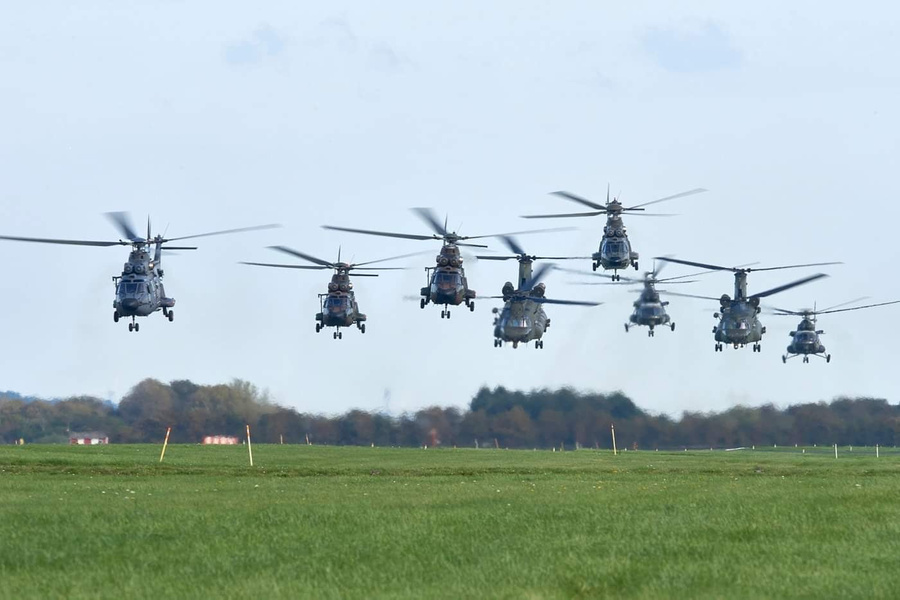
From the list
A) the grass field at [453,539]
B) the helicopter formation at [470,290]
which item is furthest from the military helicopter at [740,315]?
the grass field at [453,539]

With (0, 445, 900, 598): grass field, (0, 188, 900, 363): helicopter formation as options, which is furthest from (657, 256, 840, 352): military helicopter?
(0, 445, 900, 598): grass field

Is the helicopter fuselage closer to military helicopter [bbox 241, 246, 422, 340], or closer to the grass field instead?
military helicopter [bbox 241, 246, 422, 340]

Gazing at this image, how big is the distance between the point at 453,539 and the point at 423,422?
6981 centimetres

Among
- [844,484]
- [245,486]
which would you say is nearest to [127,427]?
[245,486]

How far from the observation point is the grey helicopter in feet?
279

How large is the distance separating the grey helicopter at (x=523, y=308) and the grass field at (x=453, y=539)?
47289 millimetres

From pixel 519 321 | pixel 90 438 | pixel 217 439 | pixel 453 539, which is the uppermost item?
pixel 519 321

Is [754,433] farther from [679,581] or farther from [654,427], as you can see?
[679,581]

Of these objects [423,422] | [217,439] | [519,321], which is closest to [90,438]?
[217,439]

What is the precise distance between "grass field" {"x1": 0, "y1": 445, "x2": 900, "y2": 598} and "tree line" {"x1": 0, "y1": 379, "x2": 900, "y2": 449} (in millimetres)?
53470

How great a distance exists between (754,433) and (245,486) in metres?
66.0

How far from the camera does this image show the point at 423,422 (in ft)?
304

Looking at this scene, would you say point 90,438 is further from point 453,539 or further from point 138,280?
point 453,539

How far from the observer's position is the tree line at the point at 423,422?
299 ft
